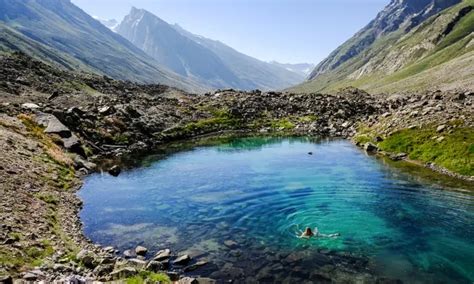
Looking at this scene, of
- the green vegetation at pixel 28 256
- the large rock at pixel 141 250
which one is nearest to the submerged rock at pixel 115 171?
the large rock at pixel 141 250

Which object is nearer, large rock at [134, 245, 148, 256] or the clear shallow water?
the clear shallow water

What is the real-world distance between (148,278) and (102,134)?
59.4 metres

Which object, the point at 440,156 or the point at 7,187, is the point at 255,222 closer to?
the point at 7,187

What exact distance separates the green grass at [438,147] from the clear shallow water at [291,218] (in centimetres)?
567

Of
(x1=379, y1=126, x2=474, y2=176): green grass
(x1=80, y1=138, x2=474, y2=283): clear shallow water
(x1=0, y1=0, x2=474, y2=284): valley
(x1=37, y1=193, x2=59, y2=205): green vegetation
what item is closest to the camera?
(x1=0, y1=0, x2=474, y2=284): valley

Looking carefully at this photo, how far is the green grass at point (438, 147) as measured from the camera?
55812 millimetres

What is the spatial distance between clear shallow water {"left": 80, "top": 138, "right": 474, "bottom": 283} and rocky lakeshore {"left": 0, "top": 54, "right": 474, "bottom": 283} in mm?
1719

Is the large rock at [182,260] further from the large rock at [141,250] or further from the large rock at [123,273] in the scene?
the large rock at [123,273]

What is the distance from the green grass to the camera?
55812mm

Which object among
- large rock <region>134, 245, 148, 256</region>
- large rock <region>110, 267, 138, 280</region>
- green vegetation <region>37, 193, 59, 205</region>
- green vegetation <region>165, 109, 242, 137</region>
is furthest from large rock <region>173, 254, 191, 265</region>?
green vegetation <region>165, 109, 242, 137</region>

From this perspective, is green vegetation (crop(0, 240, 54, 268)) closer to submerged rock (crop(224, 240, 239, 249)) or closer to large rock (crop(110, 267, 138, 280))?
large rock (crop(110, 267, 138, 280))

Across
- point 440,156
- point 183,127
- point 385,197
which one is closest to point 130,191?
point 385,197

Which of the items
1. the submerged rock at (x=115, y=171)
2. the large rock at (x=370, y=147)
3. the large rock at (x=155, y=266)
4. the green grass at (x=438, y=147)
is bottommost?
the submerged rock at (x=115, y=171)

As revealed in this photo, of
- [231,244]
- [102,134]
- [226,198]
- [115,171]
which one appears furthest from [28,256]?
[102,134]
